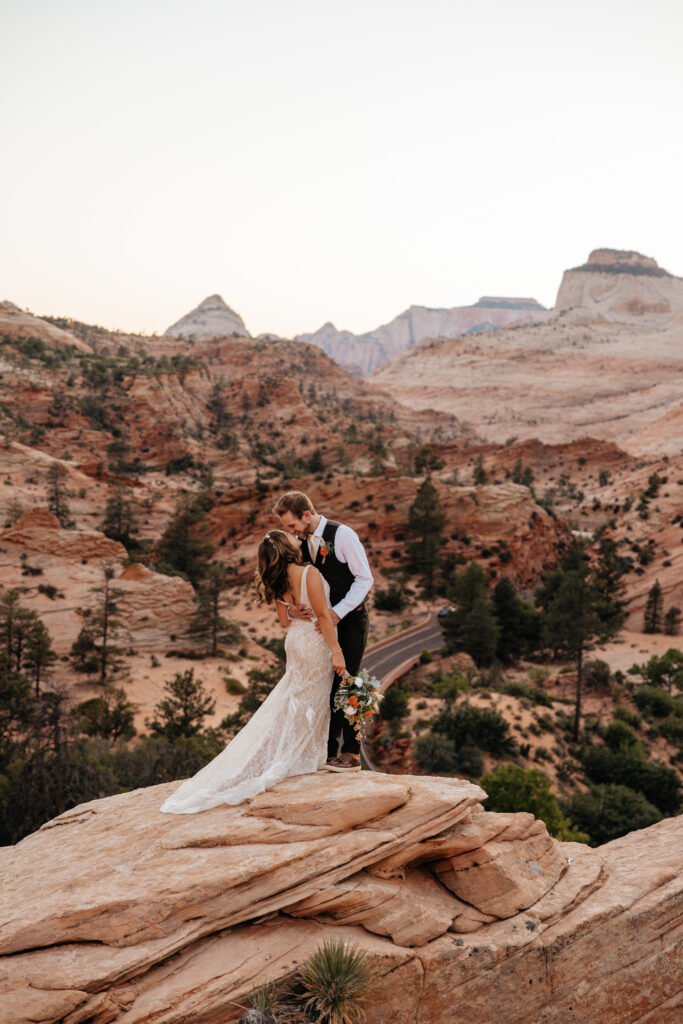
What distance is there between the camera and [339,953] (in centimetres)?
407

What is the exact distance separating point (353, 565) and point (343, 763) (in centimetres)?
200

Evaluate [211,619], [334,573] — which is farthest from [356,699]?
[211,619]

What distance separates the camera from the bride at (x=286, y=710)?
5022 millimetres

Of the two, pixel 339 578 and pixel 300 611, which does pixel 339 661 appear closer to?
pixel 300 611

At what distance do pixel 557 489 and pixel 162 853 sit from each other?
257 feet

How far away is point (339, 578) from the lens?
5348 millimetres

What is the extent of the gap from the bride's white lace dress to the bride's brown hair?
9.2 inches

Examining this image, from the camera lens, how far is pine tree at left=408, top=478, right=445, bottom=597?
46.5 meters

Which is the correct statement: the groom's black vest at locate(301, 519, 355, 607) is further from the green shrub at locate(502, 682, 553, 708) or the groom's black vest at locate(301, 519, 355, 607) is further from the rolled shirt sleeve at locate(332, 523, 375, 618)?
the green shrub at locate(502, 682, 553, 708)

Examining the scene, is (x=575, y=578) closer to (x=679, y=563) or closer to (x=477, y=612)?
(x=477, y=612)

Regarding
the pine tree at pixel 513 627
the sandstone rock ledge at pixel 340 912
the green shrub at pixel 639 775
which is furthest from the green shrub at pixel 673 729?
the sandstone rock ledge at pixel 340 912

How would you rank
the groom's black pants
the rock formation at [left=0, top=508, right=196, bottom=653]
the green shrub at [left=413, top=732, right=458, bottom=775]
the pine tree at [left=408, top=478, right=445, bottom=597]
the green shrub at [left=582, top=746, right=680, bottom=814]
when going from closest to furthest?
the groom's black pants < the green shrub at [left=413, top=732, right=458, bottom=775] < the green shrub at [left=582, top=746, right=680, bottom=814] < the rock formation at [left=0, top=508, right=196, bottom=653] < the pine tree at [left=408, top=478, right=445, bottom=597]

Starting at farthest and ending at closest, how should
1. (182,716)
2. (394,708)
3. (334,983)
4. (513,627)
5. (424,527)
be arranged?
1. (424,527)
2. (513,627)
3. (394,708)
4. (182,716)
5. (334,983)

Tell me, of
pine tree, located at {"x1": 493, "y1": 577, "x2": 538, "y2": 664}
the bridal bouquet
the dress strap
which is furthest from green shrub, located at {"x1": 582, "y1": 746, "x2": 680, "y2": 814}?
the dress strap
